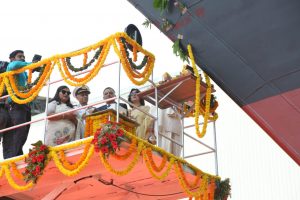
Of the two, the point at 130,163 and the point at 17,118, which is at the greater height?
the point at 17,118

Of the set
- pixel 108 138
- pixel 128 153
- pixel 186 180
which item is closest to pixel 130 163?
pixel 128 153

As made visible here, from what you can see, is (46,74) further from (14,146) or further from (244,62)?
(244,62)

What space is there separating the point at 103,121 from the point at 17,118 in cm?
180

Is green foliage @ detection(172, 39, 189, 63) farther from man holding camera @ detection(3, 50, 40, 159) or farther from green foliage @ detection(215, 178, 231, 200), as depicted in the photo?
man holding camera @ detection(3, 50, 40, 159)

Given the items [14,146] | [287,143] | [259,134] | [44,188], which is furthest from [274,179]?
[14,146]

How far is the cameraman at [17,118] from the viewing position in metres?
8.92

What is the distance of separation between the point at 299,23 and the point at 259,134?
25.9ft

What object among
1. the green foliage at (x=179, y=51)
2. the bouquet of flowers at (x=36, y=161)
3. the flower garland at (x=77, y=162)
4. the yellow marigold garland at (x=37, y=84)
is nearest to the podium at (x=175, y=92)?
the green foliage at (x=179, y=51)

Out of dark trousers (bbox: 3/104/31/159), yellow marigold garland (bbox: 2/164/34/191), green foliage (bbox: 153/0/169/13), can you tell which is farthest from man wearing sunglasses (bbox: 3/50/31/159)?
green foliage (bbox: 153/0/169/13)

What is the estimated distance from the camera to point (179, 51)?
9078 millimetres

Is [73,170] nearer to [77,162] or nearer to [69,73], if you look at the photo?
[77,162]

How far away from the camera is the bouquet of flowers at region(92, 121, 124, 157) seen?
289 inches

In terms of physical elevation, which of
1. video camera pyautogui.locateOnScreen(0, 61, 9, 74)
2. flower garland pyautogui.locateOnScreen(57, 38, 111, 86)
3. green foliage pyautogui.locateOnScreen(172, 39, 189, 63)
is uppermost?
green foliage pyautogui.locateOnScreen(172, 39, 189, 63)

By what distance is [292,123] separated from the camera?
27.9ft
